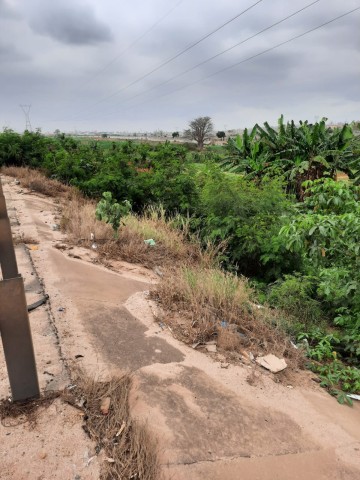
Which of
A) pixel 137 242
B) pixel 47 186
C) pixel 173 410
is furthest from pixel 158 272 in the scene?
pixel 47 186

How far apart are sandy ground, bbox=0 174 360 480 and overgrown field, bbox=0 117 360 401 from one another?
1.37 feet

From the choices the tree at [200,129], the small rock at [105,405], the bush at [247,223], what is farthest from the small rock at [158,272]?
the tree at [200,129]

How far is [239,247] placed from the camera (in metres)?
6.19

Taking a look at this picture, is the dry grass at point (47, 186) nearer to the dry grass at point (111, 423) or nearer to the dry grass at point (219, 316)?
the dry grass at point (219, 316)

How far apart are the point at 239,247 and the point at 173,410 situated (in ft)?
13.6

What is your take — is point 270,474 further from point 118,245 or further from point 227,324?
point 118,245

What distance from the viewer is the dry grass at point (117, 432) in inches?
70.1

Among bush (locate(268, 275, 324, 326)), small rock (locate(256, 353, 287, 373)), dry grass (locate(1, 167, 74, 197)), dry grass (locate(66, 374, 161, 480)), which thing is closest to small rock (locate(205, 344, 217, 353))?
small rock (locate(256, 353, 287, 373))

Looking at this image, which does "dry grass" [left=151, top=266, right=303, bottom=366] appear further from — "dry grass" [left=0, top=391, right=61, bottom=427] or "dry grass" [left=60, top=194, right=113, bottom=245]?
"dry grass" [left=60, top=194, right=113, bottom=245]

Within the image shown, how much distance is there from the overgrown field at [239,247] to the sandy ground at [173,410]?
417 mm

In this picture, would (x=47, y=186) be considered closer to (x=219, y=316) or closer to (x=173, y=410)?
(x=219, y=316)

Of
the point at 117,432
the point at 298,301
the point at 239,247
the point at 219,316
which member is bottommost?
the point at 298,301

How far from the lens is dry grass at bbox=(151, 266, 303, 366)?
129 inches

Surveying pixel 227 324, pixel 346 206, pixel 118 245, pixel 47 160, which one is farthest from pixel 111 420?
pixel 47 160
